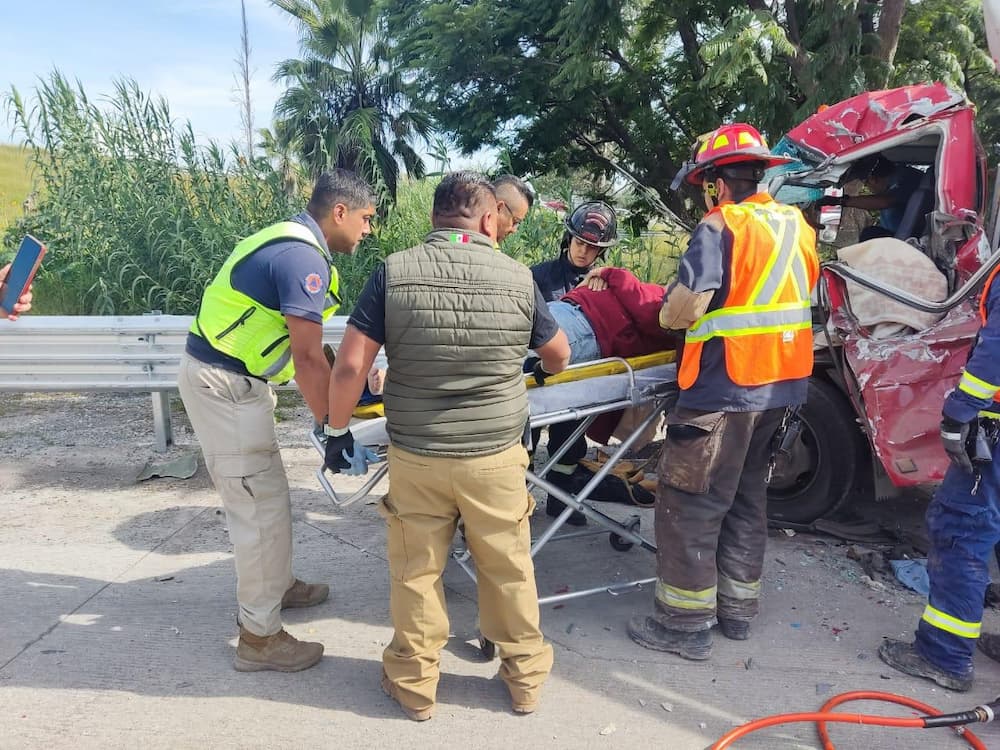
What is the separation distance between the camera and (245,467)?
2811 mm

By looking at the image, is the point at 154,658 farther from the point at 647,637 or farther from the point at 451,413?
the point at 647,637

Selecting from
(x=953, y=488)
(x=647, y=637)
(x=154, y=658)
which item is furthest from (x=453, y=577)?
(x=953, y=488)

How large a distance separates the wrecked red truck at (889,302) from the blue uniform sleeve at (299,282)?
2408 millimetres

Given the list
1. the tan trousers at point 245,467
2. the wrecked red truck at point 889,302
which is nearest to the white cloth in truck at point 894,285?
the wrecked red truck at point 889,302

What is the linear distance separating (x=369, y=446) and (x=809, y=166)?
292cm

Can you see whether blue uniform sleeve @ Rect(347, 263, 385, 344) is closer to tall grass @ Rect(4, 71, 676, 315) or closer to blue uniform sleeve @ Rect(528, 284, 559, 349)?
blue uniform sleeve @ Rect(528, 284, 559, 349)

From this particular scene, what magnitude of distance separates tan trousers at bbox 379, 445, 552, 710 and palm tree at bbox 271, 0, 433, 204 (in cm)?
1106

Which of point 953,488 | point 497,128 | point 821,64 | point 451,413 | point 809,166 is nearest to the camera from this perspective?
point 451,413

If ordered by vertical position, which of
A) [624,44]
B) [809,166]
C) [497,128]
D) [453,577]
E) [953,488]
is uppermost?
[624,44]

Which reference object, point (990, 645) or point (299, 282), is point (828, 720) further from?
point (299, 282)

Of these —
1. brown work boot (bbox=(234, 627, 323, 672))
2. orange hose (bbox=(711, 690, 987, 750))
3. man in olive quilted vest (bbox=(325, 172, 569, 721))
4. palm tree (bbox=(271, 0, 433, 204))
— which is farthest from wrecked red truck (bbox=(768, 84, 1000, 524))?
palm tree (bbox=(271, 0, 433, 204))

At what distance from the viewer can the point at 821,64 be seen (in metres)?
8.35

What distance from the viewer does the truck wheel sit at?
3.89m

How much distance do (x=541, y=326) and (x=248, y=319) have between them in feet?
3.48
